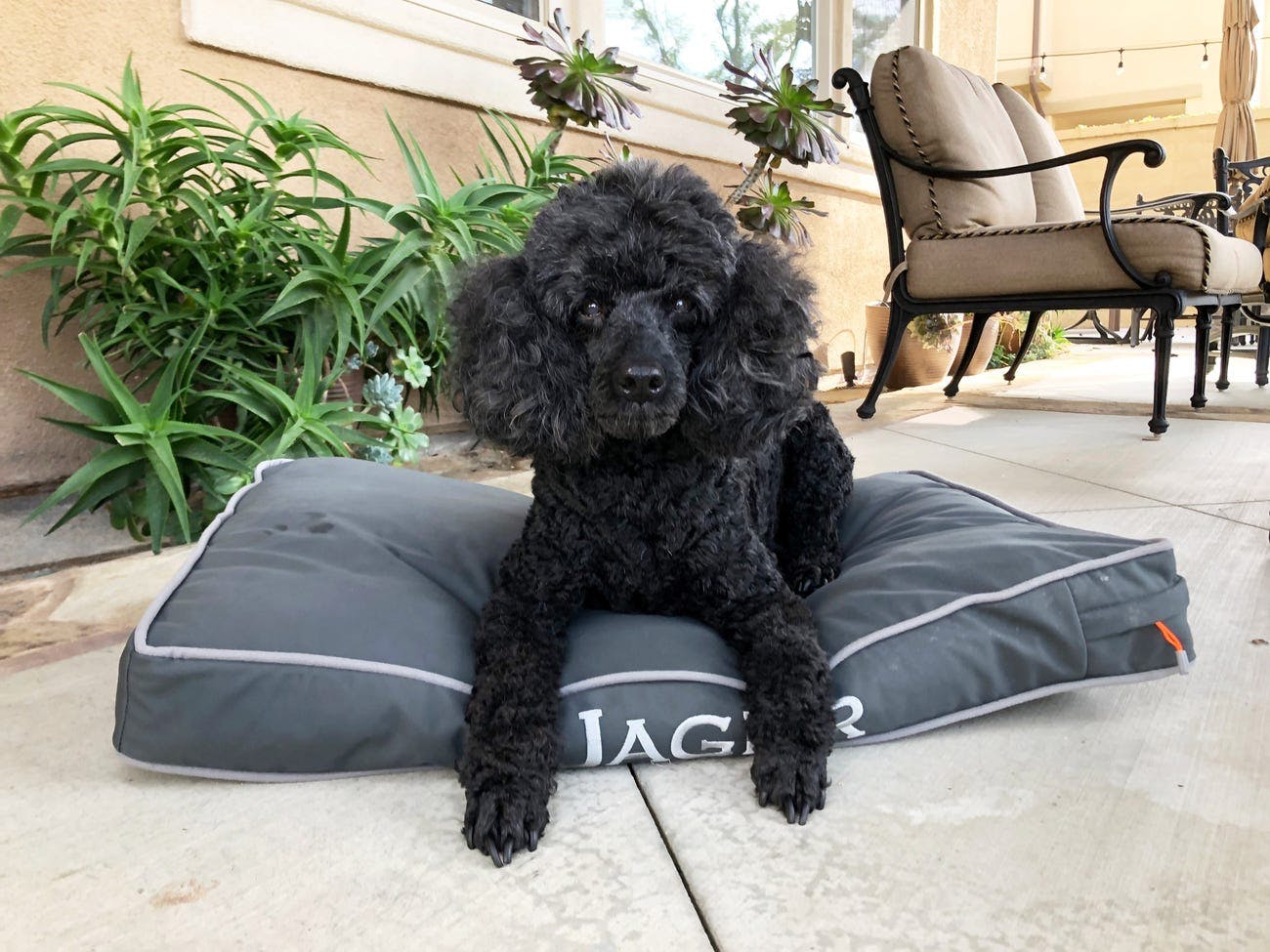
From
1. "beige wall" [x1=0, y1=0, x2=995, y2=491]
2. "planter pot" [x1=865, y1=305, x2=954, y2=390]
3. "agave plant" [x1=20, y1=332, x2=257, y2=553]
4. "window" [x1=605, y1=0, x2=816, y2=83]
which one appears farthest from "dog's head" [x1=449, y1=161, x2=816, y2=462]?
"planter pot" [x1=865, y1=305, x2=954, y2=390]

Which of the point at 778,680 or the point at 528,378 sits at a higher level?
the point at 528,378

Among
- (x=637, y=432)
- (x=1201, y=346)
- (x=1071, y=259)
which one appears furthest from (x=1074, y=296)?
(x=637, y=432)

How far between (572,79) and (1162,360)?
7.46ft

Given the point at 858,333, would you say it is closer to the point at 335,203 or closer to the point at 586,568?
the point at 335,203

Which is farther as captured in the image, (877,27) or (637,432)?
(877,27)

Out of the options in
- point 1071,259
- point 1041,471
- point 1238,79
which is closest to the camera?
point 1041,471

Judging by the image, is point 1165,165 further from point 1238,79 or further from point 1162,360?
point 1162,360

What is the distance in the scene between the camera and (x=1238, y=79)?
6.44 metres

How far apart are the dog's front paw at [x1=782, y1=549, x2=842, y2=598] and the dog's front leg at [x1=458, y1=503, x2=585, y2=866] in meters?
0.53

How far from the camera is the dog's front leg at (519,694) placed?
2.91 feet

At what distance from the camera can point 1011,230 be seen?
3.18 meters

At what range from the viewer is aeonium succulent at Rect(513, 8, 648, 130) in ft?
8.54

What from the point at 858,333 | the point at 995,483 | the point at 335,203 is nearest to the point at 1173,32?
the point at 858,333

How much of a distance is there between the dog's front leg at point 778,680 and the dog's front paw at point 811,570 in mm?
345
